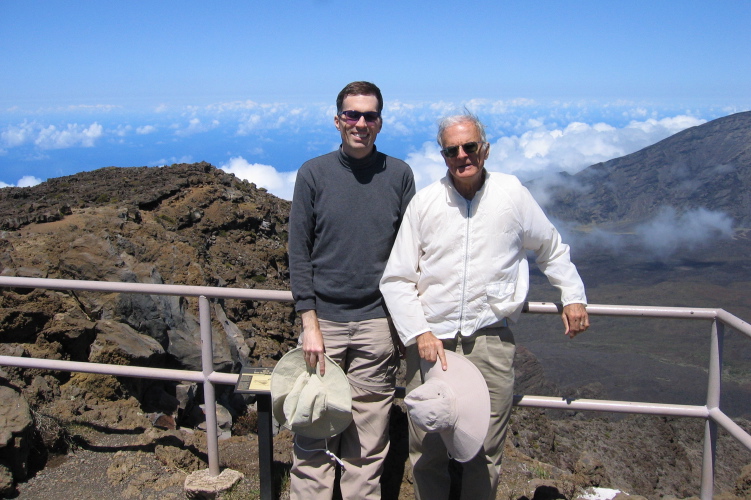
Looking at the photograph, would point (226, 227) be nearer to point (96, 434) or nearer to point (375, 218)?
point (96, 434)

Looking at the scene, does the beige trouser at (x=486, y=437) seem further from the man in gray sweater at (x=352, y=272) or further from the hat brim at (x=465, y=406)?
the man in gray sweater at (x=352, y=272)

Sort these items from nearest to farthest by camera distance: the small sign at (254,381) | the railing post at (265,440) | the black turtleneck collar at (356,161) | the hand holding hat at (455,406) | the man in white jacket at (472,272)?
the hand holding hat at (455,406)
the man in white jacket at (472,272)
the black turtleneck collar at (356,161)
the small sign at (254,381)
the railing post at (265,440)

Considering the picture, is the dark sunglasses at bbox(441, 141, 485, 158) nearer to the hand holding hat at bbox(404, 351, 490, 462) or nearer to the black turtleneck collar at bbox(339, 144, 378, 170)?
the black turtleneck collar at bbox(339, 144, 378, 170)

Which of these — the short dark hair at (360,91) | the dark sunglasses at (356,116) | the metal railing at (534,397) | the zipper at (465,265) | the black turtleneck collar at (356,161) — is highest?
the short dark hair at (360,91)

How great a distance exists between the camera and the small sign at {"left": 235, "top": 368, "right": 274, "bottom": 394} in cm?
346

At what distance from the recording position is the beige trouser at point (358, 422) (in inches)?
128

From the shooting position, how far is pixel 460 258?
3008mm

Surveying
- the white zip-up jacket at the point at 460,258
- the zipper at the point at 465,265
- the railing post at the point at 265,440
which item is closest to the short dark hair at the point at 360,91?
the white zip-up jacket at the point at 460,258

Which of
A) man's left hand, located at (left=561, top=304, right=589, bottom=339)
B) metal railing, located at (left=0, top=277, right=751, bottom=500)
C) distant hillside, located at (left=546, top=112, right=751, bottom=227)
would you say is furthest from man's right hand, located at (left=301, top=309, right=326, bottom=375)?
distant hillside, located at (left=546, top=112, right=751, bottom=227)

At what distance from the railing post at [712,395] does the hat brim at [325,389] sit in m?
1.95

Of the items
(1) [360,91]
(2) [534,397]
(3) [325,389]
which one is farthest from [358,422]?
Answer: (1) [360,91]

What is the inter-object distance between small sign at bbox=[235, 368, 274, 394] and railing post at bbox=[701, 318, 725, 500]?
245 cm

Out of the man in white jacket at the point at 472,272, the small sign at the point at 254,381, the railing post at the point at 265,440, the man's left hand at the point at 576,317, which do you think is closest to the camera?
the man in white jacket at the point at 472,272

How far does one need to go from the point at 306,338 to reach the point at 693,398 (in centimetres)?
3997
